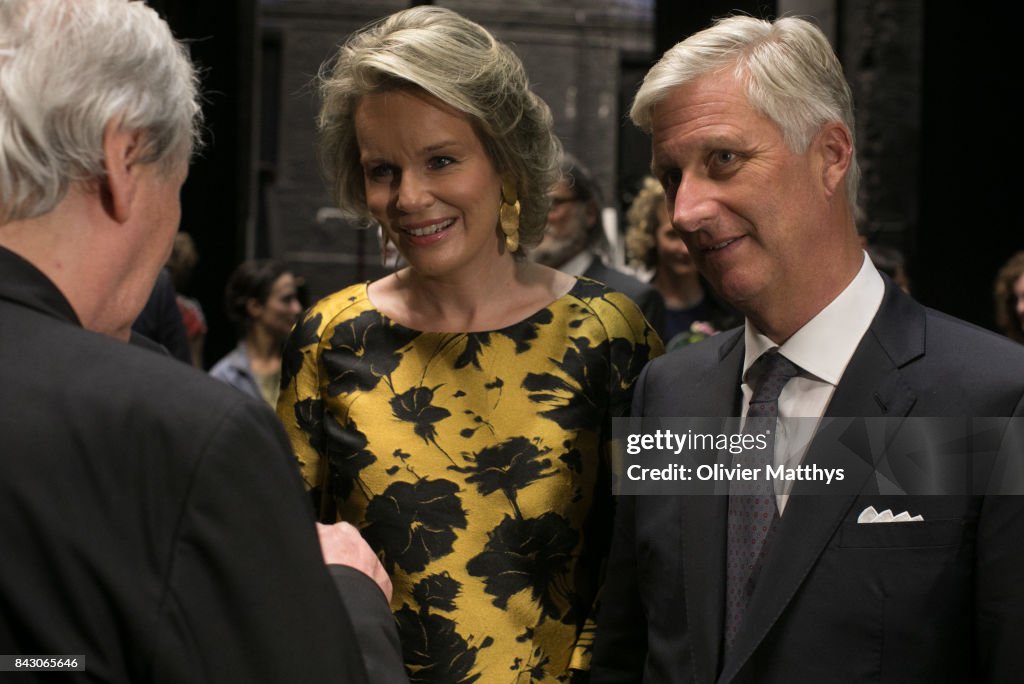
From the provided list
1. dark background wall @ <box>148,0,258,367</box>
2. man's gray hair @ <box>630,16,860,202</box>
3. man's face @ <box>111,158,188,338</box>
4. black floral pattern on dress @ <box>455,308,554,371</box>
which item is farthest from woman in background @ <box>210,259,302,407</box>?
man's face @ <box>111,158,188,338</box>

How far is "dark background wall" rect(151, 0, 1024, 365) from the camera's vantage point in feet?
19.0

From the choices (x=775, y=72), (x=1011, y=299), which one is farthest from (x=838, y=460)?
(x=1011, y=299)

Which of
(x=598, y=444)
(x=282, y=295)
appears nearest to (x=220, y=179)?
(x=282, y=295)

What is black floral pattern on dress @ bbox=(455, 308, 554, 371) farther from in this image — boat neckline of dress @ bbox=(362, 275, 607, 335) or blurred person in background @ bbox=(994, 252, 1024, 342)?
blurred person in background @ bbox=(994, 252, 1024, 342)

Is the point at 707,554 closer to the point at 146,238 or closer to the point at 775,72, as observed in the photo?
the point at 775,72

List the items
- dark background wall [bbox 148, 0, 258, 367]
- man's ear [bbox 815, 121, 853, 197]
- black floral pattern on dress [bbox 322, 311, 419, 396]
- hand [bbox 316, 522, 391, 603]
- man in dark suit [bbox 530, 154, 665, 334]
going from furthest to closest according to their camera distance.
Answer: dark background wall [bbox 148, 0, 258, 367], man in dark suit [bbox 530, 154, 665, 334], black floral pattern on dress [bbox 322, 311, 419, 396], man's ear [bbox 815, 121, 853, 197], hand [bbox 316, 522, 391, 603]

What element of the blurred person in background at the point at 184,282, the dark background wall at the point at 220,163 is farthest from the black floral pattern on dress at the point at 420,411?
the dark background wall at the point at 220,163

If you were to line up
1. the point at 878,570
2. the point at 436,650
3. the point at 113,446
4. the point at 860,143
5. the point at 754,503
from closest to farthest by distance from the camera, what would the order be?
the point at 113,446
the point at 878,570
the point at 754,503
the point at 436,650
the point at 860,143

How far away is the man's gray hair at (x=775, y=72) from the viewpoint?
5.70 feet

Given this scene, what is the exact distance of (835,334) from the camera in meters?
1.71

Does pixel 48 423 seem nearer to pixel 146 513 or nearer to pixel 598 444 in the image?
pixel 146 513

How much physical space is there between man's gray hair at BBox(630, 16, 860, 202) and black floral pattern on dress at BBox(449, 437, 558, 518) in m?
0.54

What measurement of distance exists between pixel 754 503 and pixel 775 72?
58 cm

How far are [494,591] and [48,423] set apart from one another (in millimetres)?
1070
